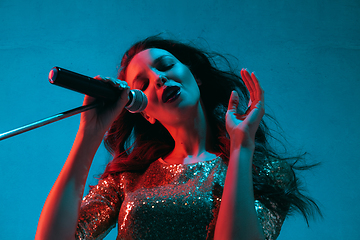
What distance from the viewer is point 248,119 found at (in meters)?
0.96

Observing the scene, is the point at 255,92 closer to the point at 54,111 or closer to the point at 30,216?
the point at 54,111

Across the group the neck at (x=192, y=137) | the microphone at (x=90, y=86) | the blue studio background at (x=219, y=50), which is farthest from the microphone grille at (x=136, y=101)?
the blue studio background at (x=219, y=50)

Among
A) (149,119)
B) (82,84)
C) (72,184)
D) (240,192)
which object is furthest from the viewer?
(149,119)

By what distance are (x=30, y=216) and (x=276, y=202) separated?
122 cm

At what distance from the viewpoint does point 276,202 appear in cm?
109

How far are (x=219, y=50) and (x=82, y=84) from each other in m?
1.08

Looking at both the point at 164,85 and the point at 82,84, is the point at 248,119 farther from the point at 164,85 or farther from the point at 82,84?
the point at 82,84

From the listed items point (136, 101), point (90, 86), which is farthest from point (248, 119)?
point (90, 86)

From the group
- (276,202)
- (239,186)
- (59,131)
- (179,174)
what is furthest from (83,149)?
(59,131)

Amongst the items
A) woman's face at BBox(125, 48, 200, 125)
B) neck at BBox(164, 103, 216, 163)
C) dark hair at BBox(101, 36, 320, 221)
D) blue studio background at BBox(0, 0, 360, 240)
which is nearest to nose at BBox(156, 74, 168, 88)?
woman's face at BBox(125, 48, 200, 125)

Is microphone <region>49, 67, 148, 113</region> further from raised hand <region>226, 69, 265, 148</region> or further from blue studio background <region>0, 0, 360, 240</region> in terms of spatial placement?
blue studio background <region>0, 0, 360, 240</region>

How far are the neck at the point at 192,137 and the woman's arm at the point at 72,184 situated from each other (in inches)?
12.5

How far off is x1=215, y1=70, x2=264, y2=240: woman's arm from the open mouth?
9.8 inches

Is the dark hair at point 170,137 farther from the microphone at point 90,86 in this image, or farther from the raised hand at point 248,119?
the microphone at point 90,86
